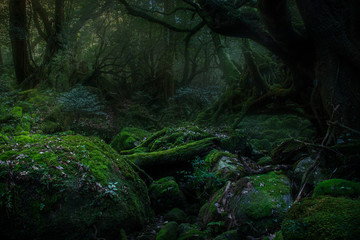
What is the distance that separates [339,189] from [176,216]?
251 cm

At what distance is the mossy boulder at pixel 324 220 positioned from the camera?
200 centimetres

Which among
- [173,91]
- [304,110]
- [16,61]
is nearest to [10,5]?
[16,61]

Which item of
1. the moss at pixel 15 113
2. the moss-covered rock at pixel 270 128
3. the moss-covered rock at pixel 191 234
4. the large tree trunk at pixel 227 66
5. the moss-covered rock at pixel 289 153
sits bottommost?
the moss-covered rock at pixel 270 128

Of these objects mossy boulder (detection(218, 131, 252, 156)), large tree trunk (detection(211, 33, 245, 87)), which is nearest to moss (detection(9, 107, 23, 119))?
mossy boulder (detection(218, 131, 252, 156))

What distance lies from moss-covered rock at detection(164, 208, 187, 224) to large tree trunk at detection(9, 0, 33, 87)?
12521 mm

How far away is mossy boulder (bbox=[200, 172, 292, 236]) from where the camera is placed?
3.20 meters

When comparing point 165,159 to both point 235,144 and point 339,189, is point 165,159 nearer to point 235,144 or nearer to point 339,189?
point 235,144

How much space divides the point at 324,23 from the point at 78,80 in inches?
602

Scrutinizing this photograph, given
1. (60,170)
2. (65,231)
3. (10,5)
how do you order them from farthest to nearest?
(10,5)
(60,170)
(65,231)

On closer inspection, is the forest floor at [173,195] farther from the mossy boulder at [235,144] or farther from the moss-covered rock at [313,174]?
the mossy boulder at [235,144]

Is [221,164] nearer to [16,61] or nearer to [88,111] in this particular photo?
[88,111]

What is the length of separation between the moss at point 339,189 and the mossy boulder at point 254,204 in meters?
0.73

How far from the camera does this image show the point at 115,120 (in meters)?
14.1

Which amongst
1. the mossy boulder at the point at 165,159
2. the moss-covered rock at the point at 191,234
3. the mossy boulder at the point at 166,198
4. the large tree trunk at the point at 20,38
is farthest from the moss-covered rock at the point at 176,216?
the large tree trunk at the point at 20,38
